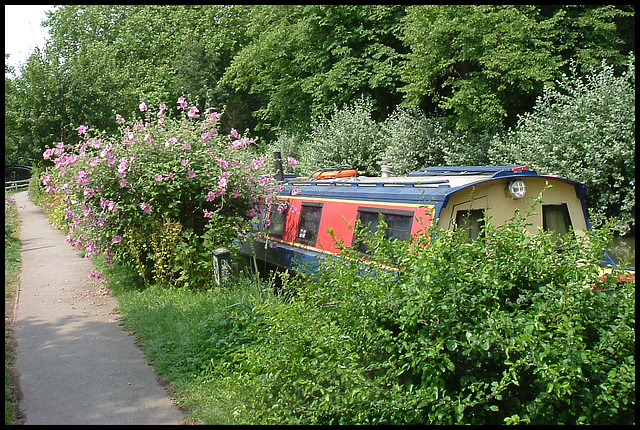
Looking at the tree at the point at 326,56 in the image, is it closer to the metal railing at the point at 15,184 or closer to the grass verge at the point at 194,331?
the grass verge at the point at 194,331

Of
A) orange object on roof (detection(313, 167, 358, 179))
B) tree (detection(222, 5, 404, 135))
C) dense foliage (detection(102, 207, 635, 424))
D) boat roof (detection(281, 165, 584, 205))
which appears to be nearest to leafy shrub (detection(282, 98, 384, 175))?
tree (detection(222, 5, 404, 135))

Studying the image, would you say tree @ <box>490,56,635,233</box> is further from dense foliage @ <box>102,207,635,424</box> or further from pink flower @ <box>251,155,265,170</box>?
dense foliage @ <box>102,207,635,424</box>

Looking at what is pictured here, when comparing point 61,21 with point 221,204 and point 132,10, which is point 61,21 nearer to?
point 132,10

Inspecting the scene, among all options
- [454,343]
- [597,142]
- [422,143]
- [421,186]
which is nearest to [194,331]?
[421,186]

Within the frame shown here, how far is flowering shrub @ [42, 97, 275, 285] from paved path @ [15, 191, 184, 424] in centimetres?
105

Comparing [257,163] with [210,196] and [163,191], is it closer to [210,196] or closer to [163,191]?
[210,196]

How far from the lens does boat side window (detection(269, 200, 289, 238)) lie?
962cm

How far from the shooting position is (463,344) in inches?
149

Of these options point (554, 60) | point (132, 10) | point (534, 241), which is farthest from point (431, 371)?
point (132, 10)

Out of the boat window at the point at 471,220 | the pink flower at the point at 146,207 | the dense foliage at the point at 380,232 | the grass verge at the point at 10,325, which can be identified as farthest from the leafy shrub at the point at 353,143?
the boat window at the point at 471,220

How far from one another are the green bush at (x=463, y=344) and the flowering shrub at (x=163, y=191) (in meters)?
4.25

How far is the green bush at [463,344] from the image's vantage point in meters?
3.76

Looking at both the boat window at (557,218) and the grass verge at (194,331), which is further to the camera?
the boat window at (557,218)

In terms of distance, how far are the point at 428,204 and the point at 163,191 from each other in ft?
12.2
